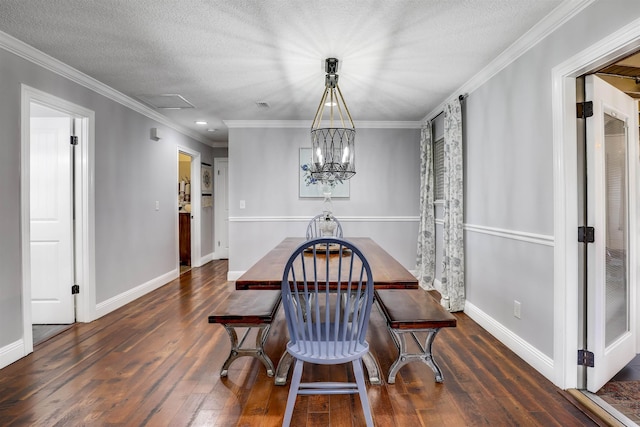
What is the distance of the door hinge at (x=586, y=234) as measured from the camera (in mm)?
1953

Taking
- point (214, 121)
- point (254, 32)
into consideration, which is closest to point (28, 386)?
point (254, 32)

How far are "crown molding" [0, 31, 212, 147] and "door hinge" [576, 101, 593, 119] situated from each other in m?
3.76

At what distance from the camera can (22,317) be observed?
8.12ft

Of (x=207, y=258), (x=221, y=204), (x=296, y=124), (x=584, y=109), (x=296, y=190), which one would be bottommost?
(x=207, y=258)

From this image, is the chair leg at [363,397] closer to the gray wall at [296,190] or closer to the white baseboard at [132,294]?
the white baseboard at [132,294]

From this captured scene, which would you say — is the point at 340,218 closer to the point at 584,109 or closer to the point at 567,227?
the point at 567,227

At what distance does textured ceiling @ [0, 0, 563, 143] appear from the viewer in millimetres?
2033

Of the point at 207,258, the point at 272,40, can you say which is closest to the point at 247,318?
the point at 272,40

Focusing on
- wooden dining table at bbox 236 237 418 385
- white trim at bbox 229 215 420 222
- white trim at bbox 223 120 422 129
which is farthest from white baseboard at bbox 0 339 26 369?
white trim at bbox 223 120 422 129

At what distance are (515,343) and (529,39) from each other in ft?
7.17

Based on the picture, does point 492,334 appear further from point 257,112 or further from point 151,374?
point 257,112

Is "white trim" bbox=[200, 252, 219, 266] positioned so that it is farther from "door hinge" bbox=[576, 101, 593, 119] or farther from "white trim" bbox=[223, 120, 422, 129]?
"door hinge" bbox=[576, 101, 593, 119]

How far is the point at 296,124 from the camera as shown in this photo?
486cm

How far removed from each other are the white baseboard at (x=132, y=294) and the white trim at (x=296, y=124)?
232cm
